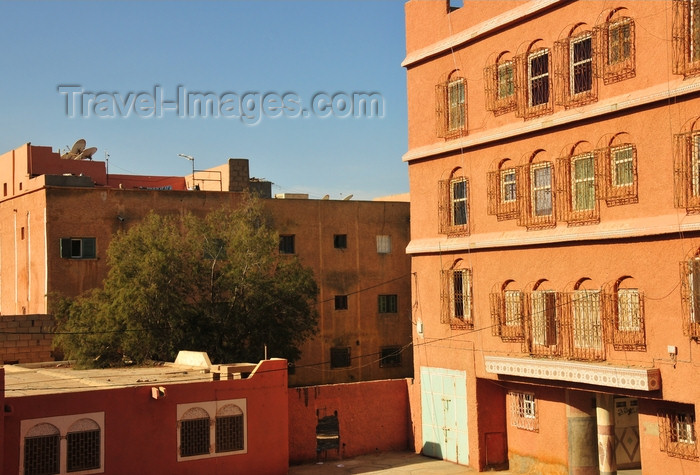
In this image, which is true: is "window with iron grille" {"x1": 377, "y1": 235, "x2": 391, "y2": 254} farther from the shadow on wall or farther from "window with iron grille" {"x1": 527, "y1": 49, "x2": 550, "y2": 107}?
"window with iron grille" {"x1": 527, "y1": 49, "x2": 550, "y2": 107}

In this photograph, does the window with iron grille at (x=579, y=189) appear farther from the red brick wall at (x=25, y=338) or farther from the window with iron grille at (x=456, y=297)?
the red brick wall at (x=25, y=338)

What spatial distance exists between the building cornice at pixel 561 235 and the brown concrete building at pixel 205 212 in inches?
513

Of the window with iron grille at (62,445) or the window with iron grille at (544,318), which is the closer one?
the window with iron grille at (62,445)

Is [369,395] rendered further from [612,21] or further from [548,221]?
[612,21]

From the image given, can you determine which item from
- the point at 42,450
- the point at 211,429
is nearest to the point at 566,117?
the point at 211,429

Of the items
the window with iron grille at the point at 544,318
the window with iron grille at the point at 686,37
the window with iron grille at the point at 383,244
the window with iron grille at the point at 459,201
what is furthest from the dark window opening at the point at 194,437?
the window with iron grille at the point at 383,244

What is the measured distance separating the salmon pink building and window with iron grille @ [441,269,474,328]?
0.16ft

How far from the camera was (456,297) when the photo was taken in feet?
85.7

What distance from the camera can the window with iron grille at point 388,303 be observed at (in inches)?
1623

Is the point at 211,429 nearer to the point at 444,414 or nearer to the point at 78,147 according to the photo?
the point at 444,414

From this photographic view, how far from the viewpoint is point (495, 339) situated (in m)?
24.5

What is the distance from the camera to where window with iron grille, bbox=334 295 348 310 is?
40.1 metres

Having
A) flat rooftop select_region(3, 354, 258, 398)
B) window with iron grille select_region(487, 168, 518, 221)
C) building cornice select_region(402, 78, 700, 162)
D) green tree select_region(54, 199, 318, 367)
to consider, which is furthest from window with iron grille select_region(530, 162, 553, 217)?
green tree select_region(54, 199, 318, 367)

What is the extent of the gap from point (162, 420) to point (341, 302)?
59.7 ft
